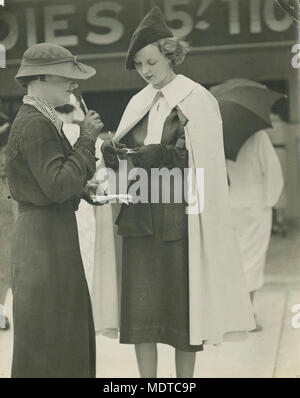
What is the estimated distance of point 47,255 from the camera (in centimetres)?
370

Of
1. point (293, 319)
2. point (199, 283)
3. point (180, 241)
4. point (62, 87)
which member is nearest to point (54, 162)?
point (62, 87)

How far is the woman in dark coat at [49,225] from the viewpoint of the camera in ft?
11.9

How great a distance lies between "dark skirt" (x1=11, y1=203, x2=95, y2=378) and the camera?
3707 mm

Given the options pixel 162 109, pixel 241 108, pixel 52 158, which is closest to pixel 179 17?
pixel 162 109

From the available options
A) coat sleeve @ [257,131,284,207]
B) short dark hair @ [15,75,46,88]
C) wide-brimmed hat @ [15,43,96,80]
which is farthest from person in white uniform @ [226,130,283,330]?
short dark hair @ [15,75,46,88]

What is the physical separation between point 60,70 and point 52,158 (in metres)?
0.62

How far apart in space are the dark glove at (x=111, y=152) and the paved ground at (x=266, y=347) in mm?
1158

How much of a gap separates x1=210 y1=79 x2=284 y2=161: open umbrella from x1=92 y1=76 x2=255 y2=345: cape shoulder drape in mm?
52

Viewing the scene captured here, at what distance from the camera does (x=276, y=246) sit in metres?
3.88

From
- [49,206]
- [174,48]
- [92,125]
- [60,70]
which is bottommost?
[49,206]

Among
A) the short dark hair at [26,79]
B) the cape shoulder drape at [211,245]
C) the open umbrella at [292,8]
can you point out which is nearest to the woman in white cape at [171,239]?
the cape shoulder drape at [211,245]

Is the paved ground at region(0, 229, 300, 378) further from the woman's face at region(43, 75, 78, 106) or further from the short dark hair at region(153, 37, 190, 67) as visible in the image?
the woman's face at region(43, 75, 78, 106)

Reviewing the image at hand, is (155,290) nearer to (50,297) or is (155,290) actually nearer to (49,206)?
(50,297)

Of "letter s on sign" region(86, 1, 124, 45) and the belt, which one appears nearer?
the belt
